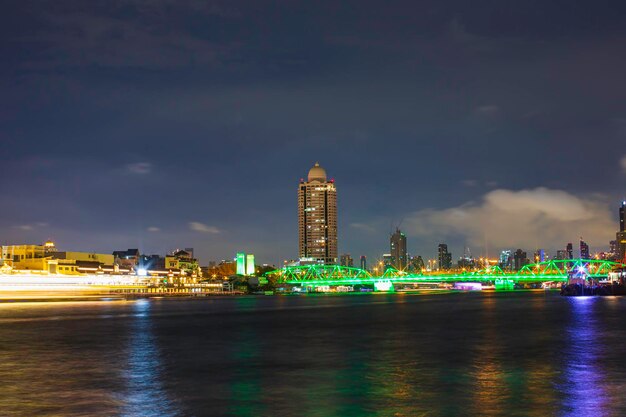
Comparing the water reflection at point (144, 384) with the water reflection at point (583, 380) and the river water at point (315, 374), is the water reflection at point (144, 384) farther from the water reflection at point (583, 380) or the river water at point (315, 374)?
the water reflection at point (583, 380)

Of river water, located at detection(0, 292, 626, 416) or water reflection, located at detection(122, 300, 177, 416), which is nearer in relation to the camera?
water reflection, located at detection(122, 300, 177, 416)

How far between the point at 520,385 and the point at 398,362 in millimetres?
8984

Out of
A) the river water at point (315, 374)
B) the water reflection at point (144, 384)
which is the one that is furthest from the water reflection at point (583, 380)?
the water reflection at point (144, 384)

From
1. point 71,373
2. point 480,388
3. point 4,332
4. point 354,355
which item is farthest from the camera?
point 4,332

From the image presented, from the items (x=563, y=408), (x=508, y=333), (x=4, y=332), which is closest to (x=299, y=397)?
(x=563, y=408)

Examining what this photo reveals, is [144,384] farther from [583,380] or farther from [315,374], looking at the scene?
Result: [583,380]

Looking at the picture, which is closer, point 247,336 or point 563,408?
point 563,408

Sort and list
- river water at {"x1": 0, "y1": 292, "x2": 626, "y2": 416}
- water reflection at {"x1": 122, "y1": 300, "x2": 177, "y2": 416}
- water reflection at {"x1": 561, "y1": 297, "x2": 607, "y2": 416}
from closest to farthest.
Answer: water reflection at {"x1": 561, "y1": 297, "x2": 607, "y2": 416}
water reflection at {"x1": 122, "y1": 300, "x2": 177, "y2": 416}
river water at {"x1": 0, "y1": 292, "x2": 626, "y2": 416}

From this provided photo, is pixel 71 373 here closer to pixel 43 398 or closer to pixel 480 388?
pixel 43 398

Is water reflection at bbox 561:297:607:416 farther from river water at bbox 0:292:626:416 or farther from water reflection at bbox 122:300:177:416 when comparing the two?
water reflection at bbox 122:300:177:416

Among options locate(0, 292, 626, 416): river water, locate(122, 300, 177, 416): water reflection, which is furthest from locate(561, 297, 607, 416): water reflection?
locate(122, 300, 177, 416): water reflection

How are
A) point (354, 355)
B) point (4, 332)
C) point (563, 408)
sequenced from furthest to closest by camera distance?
point (4, 332), point (354, 355), point (563, 408)

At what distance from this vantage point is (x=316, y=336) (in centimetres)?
5228

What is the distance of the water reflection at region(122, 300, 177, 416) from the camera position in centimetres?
2075
